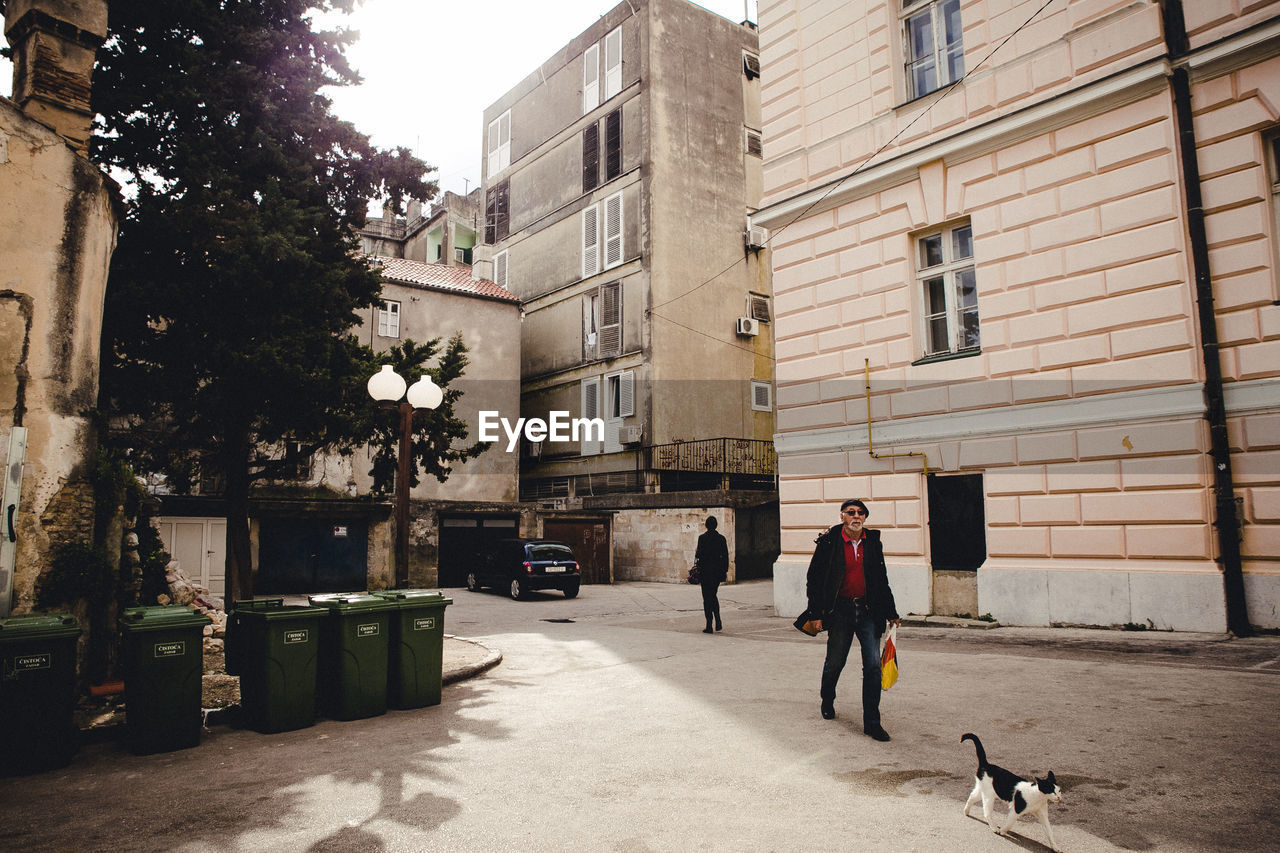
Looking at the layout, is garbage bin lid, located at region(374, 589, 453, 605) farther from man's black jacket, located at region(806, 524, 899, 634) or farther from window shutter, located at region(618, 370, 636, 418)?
window shutter, located at region(618, 370, 636, 418)

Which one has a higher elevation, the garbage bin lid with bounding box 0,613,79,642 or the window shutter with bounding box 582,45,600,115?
the window shutter with bounding box 582,45,600,115

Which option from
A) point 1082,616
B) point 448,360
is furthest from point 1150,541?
point 448,360

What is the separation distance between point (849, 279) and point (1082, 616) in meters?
6.15

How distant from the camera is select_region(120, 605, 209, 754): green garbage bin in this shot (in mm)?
5961

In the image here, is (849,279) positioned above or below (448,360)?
above

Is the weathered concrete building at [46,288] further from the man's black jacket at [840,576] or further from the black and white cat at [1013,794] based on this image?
the black and white cat at [1013,794]

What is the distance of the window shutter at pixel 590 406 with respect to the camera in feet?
92.2

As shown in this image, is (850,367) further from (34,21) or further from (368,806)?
(34,21)

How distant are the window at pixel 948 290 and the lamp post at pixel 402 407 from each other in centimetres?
757

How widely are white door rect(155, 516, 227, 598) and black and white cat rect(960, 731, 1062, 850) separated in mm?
20710

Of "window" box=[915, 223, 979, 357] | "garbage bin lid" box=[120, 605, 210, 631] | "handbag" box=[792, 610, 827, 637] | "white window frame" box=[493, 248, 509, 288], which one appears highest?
"white window frame" box=[493, 248, 509, 288]

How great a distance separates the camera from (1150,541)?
32.0 ft

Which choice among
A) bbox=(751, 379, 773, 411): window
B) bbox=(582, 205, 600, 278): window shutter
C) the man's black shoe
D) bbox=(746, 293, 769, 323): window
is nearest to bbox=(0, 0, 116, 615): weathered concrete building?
the man's black shoe

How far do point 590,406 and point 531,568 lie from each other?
379 inches
